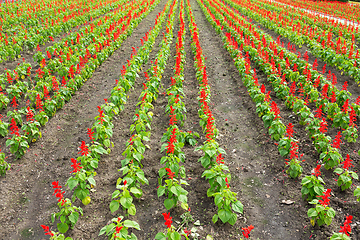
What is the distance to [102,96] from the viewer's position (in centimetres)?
949

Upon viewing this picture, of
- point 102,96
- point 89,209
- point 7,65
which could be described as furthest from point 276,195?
point 7,65

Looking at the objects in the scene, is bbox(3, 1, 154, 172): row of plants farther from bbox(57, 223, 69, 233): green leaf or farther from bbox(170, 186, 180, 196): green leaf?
bbox(170, 186, 180, 196): green leaf

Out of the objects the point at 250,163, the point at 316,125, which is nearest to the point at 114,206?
the point at 250,163

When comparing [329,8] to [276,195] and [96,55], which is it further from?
[276,195]

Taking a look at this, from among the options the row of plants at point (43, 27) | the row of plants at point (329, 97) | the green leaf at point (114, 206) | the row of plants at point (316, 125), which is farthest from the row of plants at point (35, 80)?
the row of plants at point (329, 97)

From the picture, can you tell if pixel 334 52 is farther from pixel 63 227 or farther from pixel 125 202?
pixel 63 227

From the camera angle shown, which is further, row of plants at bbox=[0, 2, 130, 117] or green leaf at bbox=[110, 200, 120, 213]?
row of plants at bbox=[0, 2, 130, 117]

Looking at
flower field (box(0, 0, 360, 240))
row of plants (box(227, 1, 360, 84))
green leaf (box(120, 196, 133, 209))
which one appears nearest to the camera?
green leaf (box(120, 196, 133, 209))

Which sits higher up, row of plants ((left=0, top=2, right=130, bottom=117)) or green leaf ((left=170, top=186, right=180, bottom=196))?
row of plants ((left=0, top=2, right=130, bottom=117))

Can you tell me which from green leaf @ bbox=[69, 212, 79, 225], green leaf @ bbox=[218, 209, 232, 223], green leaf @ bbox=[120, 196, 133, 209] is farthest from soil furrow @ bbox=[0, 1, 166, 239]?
green leaf @ bbox=[218, 209, 232, 223]

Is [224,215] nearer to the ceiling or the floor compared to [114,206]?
nearer to the floor

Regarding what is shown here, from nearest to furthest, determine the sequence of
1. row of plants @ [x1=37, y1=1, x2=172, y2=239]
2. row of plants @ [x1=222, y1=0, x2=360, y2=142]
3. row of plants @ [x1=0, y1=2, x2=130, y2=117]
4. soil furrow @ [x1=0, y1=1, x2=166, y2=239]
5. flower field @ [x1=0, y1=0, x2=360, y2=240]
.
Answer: row of plants @ [x1=37, y1=1, x2=172, y2=239] → flower field @ [x1=0, y1=0, x2=360, y2=240] → soil furrow @ [x1=0, y1=1, x2=166, y2=239] → row of plants @ [x1=222, y1=0, x2=360, y2=142] → row of plants @ [x1=0, y1=2, x2=130, y2=117]

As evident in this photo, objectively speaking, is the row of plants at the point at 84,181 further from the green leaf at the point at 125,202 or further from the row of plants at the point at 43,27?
the row of plants at the point at 43,27

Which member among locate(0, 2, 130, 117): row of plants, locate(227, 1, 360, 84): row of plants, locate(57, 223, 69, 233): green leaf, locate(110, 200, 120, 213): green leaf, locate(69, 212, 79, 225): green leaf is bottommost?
locate(57, 223, 69, 233): green leaf
